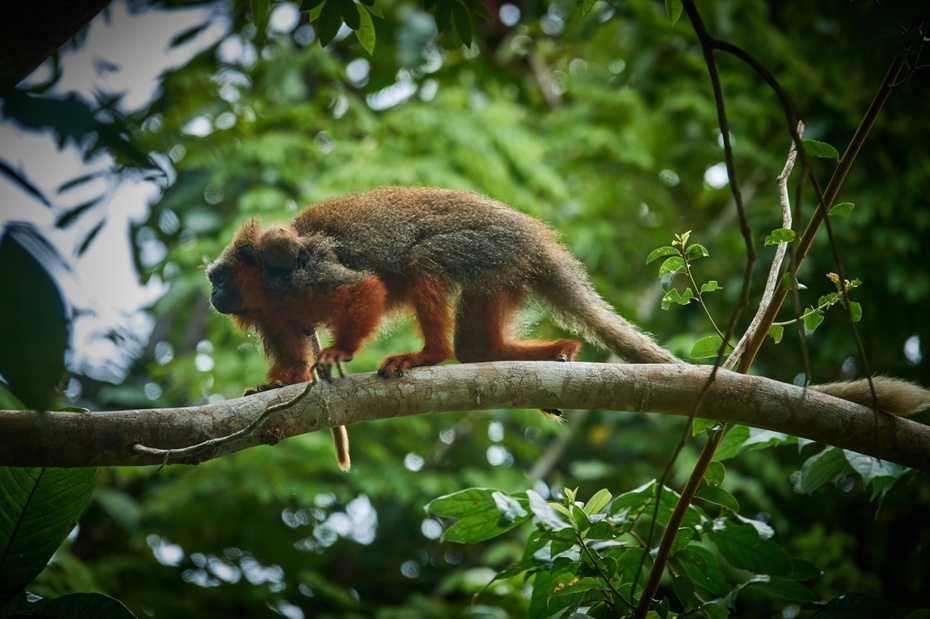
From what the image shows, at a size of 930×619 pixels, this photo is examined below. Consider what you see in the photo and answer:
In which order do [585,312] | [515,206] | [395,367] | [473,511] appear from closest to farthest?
[473,511]
[395,367]
[585,312]
[515,206]

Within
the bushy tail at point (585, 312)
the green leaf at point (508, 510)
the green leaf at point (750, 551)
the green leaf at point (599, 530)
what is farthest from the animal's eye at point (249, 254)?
the green leaf at point (750, 551)

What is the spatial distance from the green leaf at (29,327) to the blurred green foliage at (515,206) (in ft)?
12.9

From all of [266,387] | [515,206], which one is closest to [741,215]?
[266,387]

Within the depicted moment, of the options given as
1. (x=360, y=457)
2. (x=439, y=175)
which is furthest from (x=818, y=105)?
(x=360, y=457)

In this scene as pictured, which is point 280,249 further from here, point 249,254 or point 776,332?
point 776,332

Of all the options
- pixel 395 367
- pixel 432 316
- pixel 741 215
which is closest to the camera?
pixel 741 215

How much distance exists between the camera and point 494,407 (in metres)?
2.74

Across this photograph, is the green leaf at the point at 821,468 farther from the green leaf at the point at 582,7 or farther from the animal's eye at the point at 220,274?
the animal's eye at the point at 220,274

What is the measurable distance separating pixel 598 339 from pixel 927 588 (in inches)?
169

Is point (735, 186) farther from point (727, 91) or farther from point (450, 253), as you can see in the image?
point (727, 91)

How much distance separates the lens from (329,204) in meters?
3.89

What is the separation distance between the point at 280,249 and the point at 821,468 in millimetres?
2479

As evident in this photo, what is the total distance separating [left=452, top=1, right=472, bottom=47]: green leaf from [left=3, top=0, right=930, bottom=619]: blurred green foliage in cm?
268

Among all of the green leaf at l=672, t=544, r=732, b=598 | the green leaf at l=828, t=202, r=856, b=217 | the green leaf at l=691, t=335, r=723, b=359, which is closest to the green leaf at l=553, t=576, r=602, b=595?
the green leaf at l=672, t=544, r=732, b=598
